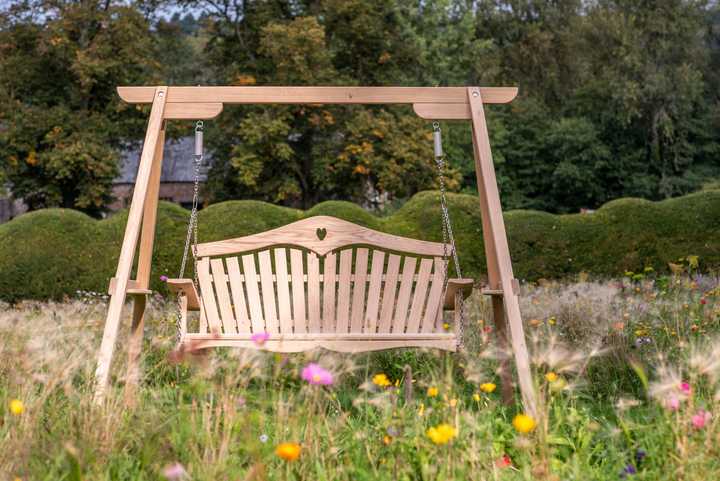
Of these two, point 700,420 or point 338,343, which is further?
point 338,343

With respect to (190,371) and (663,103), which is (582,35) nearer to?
(663,103)

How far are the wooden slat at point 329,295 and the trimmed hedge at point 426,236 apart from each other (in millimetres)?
4159

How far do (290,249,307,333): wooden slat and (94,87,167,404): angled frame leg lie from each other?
98cm

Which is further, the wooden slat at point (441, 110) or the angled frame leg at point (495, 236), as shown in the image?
the wooden slat at point (441, 110)

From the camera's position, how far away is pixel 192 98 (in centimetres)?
438

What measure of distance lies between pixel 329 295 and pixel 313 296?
0.14 metres

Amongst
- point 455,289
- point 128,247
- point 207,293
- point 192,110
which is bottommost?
point 207,293

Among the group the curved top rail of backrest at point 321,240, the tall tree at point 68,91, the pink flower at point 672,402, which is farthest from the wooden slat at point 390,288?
the tall tree at point 68,91

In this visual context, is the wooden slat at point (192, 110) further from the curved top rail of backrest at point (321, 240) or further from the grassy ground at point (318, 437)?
the grassy ground at point (318, 437)

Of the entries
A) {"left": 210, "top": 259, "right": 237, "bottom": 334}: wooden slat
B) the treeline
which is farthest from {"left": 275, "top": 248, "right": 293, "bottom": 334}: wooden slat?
the treeline

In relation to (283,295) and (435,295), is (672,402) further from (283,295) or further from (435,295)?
(283,295)

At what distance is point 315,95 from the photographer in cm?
436

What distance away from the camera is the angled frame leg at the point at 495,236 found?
3670mm

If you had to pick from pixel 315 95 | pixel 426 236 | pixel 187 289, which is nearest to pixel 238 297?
pixel 187 289
